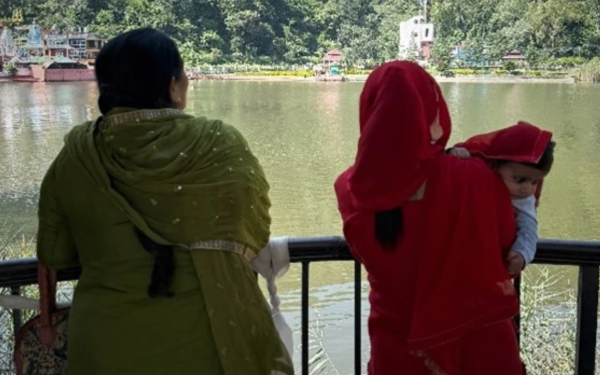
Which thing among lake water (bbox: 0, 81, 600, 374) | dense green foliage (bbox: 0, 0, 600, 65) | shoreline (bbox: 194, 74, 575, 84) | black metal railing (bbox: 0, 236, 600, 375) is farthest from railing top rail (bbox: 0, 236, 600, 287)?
dense green foliage (bbox: 0, 0, 600, 65)

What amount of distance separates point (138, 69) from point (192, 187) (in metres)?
0.16

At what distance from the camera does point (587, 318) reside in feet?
3.92

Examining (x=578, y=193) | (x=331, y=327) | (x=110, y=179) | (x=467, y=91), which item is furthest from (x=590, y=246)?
(x=467, y=91)

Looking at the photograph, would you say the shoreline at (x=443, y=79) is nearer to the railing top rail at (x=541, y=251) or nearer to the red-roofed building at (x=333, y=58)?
the red-roofed building at (x=333, y=58)

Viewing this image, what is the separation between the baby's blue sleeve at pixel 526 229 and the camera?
37.5 inches

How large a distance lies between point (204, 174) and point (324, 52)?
43.4m

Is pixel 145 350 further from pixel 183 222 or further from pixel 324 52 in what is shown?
pixel 324 52

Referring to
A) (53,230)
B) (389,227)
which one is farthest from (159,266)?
(389,227)

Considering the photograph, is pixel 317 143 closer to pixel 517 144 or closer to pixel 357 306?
pixel 357 306

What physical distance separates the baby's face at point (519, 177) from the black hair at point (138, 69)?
1.46 ft

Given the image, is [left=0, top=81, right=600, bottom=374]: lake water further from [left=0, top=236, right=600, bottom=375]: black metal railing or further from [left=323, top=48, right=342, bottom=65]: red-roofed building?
[left=323, top=48, right=342, bottom=65]: red-roofed building

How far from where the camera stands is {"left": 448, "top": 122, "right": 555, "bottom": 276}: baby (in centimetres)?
93

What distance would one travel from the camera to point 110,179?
0.90 m

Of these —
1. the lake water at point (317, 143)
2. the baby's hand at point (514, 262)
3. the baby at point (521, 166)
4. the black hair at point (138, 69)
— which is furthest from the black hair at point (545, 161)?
the lake water at point (317, 143)
